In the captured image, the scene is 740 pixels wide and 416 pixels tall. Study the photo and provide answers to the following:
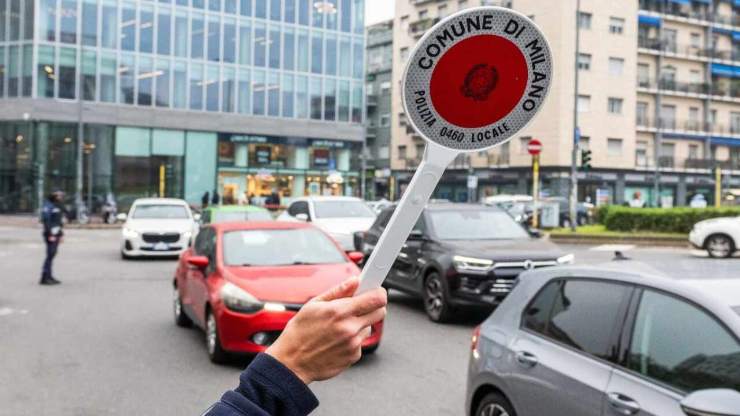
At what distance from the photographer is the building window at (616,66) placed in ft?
186

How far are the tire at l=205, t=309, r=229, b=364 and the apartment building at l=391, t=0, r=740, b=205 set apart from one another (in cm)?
4770

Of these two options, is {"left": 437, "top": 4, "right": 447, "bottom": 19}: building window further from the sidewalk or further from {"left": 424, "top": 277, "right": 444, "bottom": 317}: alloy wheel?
{"left": 424, "top": 277, "right": 444, "bottom": 317}: alloy wheel

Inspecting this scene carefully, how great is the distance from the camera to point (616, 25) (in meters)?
57.0

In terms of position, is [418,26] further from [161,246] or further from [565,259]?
[565,259]

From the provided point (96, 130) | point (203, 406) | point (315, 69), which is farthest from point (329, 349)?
point (315, 69)

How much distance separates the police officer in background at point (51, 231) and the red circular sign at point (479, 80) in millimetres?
13956

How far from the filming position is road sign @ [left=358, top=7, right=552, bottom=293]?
1.45 metres

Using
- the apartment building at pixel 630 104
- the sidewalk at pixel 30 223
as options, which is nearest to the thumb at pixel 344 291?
the sidewalk at pixel 30 223

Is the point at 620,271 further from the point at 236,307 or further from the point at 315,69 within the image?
the point at 315,69

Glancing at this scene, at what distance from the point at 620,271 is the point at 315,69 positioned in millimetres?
46496

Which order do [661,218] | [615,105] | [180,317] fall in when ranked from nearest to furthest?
[180,317]
[661,218]
[615,105]

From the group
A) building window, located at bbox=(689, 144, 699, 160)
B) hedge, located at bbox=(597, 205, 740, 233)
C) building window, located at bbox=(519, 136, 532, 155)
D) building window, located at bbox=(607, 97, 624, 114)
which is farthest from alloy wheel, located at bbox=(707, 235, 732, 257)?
building window, located at bbox=(689, 144, 699, 160)

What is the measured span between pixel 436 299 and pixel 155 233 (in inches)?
446

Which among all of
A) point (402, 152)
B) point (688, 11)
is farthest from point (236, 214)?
point (688, 11)
